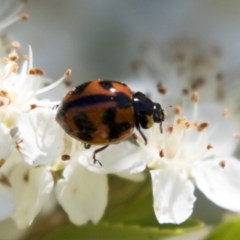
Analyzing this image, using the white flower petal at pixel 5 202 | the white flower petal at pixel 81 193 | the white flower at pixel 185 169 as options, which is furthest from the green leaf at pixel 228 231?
the white flower petal at pixel 5 202

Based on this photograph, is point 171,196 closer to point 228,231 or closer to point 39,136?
point 228,231

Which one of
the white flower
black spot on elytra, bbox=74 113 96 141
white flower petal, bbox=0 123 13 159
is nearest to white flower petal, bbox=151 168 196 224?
the white flower

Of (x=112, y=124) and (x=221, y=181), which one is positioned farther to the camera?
(x=221, y=181)

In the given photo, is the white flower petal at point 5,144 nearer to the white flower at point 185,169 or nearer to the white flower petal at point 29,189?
the white flower petal at point 29,189

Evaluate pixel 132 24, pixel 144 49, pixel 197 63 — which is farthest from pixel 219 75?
pixel 132 24

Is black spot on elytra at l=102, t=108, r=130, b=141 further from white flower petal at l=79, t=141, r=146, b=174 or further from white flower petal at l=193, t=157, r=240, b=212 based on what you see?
white flower petal at l=193, t=157, r=240, b=212

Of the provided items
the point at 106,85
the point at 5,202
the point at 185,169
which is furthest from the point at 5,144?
the point at 185,169

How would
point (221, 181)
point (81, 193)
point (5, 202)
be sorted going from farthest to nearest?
point (221, 181)
point (81, 193)
point (5, 202)
